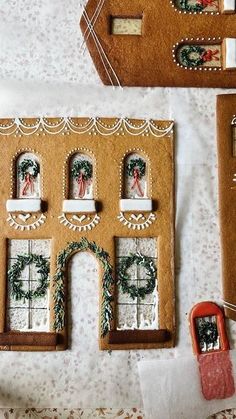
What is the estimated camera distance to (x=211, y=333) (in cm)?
194

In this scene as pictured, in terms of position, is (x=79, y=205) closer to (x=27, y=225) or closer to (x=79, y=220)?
(x=79, y=220)

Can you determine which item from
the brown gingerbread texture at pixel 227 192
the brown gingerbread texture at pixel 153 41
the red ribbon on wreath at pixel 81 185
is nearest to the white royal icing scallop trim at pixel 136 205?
the red ribbon on wreath at pixel 81 185

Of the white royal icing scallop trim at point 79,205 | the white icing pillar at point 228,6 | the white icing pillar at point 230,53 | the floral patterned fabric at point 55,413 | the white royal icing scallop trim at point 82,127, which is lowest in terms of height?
the floral patterned fabric at point 55,413

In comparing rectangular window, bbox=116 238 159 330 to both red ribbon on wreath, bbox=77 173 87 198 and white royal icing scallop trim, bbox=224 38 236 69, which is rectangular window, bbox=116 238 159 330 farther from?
white royal icing scallop trim, bbox=224 38 236 69

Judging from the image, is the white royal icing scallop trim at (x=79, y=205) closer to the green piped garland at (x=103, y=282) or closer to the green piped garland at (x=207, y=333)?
the green piped garland at (x=103, y=282)

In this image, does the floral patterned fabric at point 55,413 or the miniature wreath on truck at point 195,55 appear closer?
the floral patterned fabric at point 55,413

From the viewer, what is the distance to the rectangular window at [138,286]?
1.93m

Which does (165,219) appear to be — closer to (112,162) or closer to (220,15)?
(112,162)

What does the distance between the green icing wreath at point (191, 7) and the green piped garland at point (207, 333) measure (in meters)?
1.08

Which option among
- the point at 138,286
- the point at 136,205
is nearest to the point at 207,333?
the point at 138,286

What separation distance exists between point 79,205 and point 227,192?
0.51 meters

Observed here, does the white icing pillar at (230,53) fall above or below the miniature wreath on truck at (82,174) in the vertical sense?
above

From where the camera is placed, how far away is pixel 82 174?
1.97 m

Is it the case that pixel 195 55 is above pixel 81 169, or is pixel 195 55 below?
above
